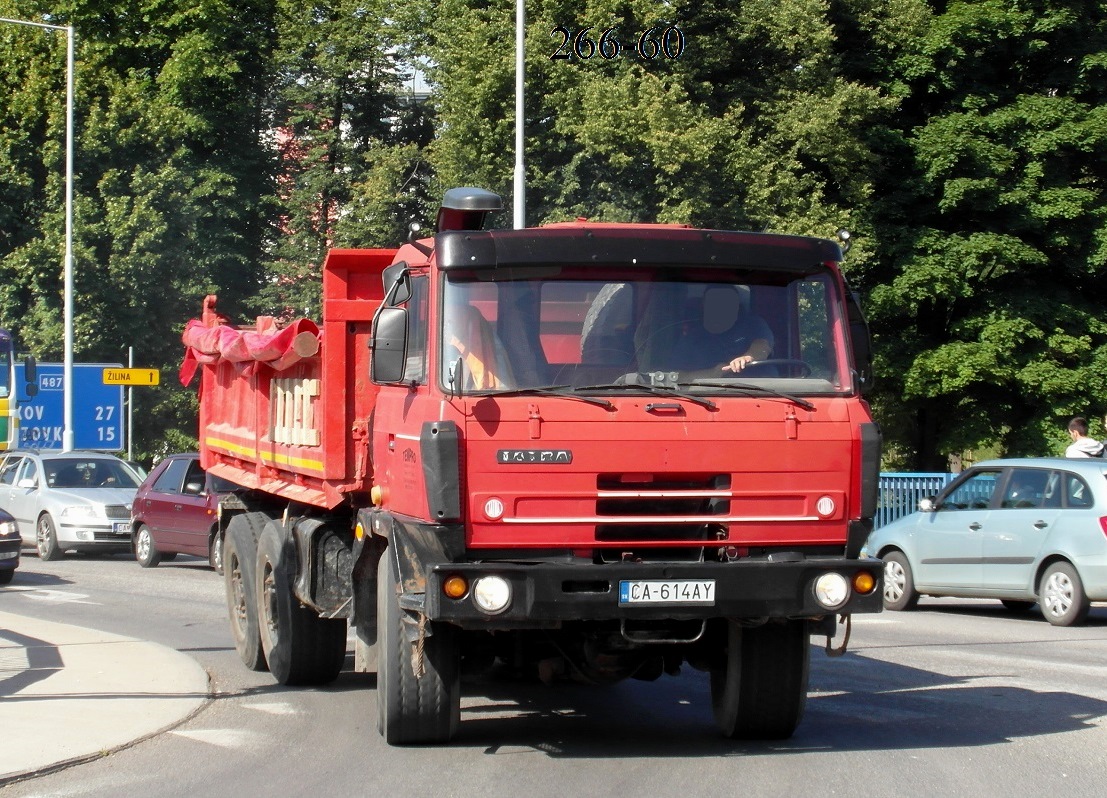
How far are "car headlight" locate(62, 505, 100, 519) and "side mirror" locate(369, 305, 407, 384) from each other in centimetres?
1822

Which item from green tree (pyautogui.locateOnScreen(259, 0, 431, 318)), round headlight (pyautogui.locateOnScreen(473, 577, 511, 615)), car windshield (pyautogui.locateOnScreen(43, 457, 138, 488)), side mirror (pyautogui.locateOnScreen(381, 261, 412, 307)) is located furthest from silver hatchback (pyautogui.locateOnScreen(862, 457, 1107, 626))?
green tree (pyautogui.locateOnScreen(259, 0, 431, 318))

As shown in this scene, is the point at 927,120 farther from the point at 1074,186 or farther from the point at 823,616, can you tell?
the point at 823,616

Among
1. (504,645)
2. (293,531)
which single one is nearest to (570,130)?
(293,531)

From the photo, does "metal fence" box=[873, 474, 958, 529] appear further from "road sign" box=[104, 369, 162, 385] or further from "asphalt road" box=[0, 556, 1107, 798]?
"road sign" box=[104, 369, 162, 385]

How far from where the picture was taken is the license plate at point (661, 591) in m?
7.38

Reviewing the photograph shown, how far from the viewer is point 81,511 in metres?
25.0

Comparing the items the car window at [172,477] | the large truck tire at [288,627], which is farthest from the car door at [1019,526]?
the car window at [172,477]

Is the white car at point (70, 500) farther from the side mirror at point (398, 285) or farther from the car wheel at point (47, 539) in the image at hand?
the side mirror at point (398, 285)

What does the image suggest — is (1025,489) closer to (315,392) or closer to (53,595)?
(315,392)

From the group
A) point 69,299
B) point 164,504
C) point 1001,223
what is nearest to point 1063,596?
point 164,504

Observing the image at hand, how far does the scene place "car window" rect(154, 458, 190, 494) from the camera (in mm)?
23109

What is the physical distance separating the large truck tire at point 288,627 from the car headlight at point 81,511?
15008mm

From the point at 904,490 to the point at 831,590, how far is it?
18267 mm

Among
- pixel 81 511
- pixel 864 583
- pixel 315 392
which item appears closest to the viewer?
pixel 864 583
